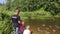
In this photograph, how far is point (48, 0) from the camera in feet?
219

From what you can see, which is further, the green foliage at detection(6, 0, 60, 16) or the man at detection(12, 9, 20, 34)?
the green foliage at detection(6, 0, 60, 16)

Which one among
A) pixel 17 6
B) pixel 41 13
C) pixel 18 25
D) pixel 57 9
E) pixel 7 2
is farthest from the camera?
Answer: pixel 7 2

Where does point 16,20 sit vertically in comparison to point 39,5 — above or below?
above

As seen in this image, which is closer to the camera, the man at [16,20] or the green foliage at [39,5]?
→ the man at [16,20]

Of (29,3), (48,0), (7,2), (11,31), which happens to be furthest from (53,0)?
(11,31)

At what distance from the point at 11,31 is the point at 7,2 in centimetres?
6095

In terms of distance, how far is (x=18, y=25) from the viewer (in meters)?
15.1

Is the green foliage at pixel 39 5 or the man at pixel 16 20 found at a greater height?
the man at pixel 16 20

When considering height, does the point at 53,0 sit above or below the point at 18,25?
below

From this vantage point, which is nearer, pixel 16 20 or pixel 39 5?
pixel 16 20

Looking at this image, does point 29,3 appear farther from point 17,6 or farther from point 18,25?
point 18,25

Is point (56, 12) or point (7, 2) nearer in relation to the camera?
point (56, 12)

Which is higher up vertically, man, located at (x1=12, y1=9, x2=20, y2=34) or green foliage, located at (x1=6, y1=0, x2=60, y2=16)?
man, located at (x1=12, y1=9, x2=20, y2=34)

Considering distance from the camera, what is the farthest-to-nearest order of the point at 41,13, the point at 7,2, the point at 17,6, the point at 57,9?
the point at 7,2
the point at 17,6
the point at 57,9
the point at 41,13
